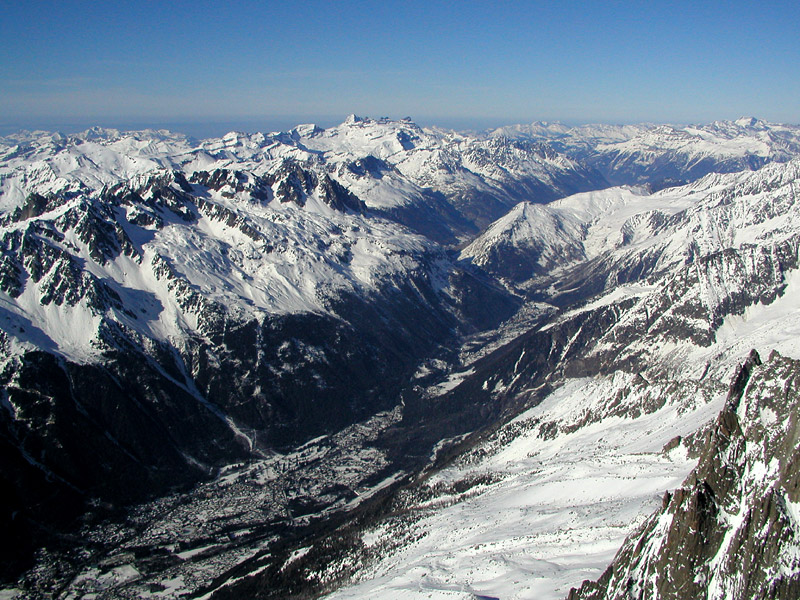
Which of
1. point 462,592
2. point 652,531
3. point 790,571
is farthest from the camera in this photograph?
point 462,592

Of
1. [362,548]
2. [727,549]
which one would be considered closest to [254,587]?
[362,548]

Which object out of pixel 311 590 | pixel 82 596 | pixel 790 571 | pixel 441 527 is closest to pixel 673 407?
pixel 441 527

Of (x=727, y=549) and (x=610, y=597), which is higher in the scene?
(x=727, y=549)

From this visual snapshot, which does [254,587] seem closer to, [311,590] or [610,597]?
[311,590]

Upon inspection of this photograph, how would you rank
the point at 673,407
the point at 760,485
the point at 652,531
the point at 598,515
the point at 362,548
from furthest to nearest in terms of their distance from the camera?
the point at 673,407 → the point at 362,548 → the point at 598,515 → the point at 652,531 → the point at 760,485

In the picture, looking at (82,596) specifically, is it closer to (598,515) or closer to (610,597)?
(598,515)

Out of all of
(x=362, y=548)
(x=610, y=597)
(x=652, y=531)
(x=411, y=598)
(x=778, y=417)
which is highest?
(x=778, y=417)

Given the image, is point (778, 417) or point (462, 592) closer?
point (778, 417)
